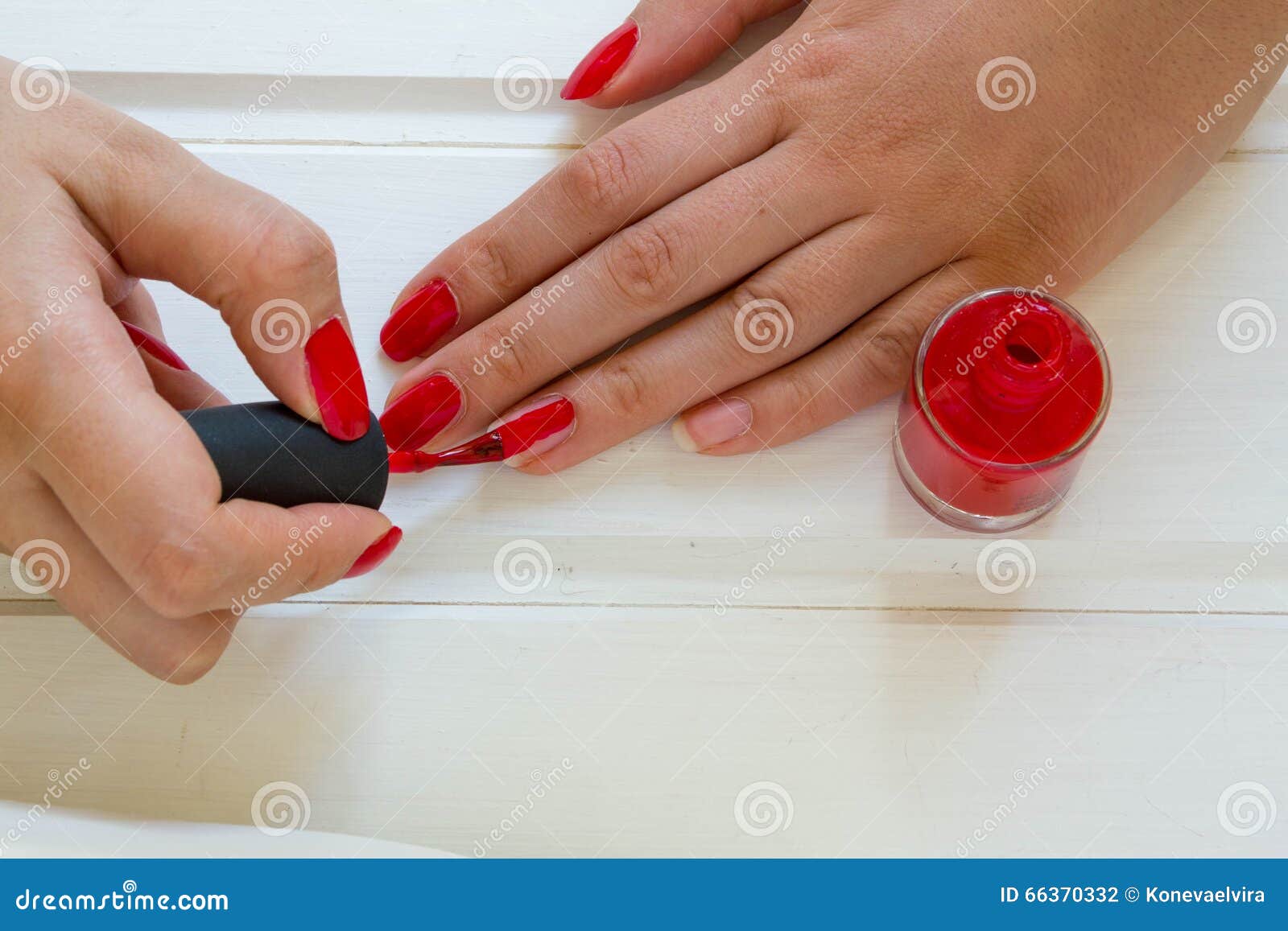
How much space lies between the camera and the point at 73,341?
582mm

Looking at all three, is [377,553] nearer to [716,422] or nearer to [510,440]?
[510,440]

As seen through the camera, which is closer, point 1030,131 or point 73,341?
point 73,341

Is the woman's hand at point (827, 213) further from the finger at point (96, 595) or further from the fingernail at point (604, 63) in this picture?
the finger at point (96, 595)

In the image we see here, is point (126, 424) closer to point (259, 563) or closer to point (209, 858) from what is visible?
point (259, 563)

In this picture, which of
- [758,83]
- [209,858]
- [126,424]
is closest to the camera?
[126,424]

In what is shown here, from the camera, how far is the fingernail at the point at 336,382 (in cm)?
64

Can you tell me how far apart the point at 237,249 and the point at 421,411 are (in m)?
0.18

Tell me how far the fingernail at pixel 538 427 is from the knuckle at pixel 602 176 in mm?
153

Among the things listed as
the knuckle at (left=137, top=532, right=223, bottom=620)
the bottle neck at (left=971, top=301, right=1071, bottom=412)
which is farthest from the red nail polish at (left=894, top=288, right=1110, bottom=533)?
the knuckle at (left=137, top=532, right=223, bottom=620)

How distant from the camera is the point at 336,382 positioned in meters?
0.64

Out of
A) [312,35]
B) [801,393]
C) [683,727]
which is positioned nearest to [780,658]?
[683,727]

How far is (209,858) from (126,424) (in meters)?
0.31

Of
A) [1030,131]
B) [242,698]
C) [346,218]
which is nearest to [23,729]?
[242,698]

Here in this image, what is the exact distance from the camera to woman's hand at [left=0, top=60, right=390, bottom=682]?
581 millimetres
